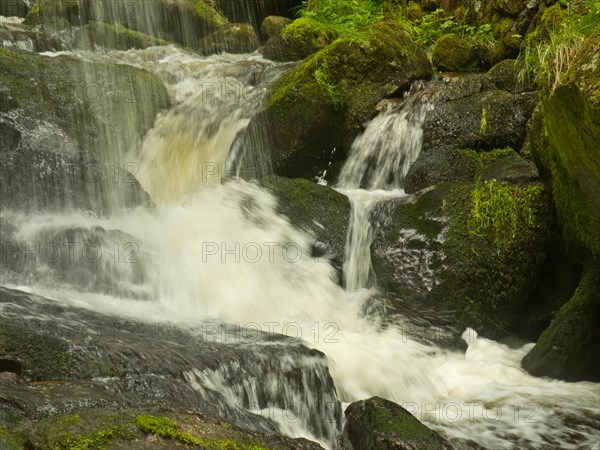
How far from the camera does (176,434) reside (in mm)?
2930

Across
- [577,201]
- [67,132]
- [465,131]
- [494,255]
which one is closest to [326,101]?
[465,131]

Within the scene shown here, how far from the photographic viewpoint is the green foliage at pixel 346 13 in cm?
1365

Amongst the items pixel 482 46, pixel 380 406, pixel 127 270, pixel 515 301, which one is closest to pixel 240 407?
pixel 380 406

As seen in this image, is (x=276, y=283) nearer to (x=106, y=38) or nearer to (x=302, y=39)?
(x=302, y=39)

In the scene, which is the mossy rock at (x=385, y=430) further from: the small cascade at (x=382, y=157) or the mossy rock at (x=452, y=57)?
the mossy rock at (x=452, y=57)

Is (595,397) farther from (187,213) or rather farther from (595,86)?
(187,213)

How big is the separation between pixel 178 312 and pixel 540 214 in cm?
371

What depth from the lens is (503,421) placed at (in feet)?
15.6

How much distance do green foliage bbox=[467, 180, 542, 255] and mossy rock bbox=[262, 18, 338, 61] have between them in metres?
6.48

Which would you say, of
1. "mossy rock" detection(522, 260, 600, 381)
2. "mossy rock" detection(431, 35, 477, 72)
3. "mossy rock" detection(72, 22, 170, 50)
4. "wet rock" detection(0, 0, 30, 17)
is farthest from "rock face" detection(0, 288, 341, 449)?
"wet rock" detection(0, 0, 30, 17)

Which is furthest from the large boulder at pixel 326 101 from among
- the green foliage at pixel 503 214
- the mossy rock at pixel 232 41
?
the mossy rock at pixel 232 41

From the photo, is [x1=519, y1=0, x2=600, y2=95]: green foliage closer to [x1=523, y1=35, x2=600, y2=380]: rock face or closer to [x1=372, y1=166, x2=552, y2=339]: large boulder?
[x1=523, y1=35, x2=600, y2=380]: rock face

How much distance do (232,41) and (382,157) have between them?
743 cm

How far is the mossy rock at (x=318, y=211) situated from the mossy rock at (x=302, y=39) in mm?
4878
